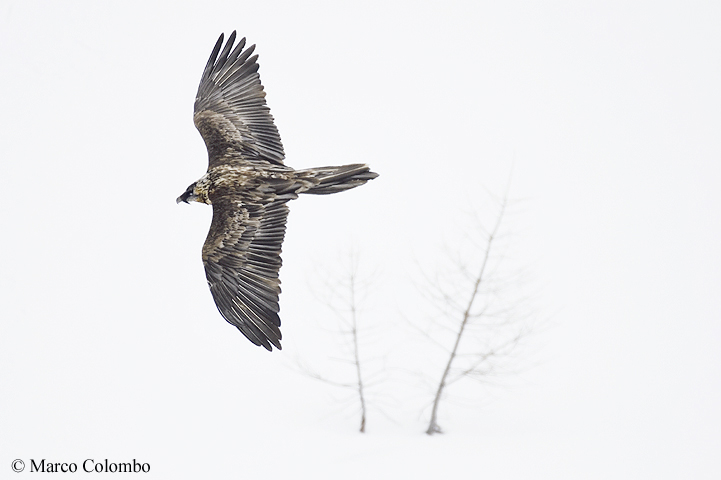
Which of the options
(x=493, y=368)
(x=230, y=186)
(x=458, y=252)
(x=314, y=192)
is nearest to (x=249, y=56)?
(x=230, y=186)

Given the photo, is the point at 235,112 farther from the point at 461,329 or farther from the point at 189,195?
the point at 461,329

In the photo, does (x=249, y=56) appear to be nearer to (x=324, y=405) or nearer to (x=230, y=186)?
(x=230, y=186)

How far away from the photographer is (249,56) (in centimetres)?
1068

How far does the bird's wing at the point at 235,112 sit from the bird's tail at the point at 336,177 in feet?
4.11

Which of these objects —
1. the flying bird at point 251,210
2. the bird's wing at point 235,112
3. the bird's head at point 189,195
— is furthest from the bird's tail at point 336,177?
the bird's head at point 189,195

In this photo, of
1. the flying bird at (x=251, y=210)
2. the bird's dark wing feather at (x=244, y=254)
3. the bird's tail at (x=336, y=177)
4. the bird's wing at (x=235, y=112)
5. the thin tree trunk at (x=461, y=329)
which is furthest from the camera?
the thin tree trunk at (x=461, y=329)

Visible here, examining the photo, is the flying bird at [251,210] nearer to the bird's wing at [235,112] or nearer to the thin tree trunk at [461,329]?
the bird's wing at [235,112]

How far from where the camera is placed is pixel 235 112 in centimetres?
1050

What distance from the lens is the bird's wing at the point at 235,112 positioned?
1011 centimetres

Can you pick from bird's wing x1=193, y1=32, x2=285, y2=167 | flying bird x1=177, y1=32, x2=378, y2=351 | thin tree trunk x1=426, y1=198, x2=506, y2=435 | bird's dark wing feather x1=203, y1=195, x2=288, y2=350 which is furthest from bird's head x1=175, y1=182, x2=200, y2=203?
thin tree trunk x1=426, y1=198, x2=506, y2=435

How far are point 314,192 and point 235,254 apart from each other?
1234 millimetres

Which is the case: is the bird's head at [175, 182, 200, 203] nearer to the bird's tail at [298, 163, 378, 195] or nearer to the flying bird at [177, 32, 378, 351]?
the flying bird at [177, 32, 378, 351]

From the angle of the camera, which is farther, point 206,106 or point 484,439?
point 484,439

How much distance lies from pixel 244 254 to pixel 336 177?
140 centimetres
